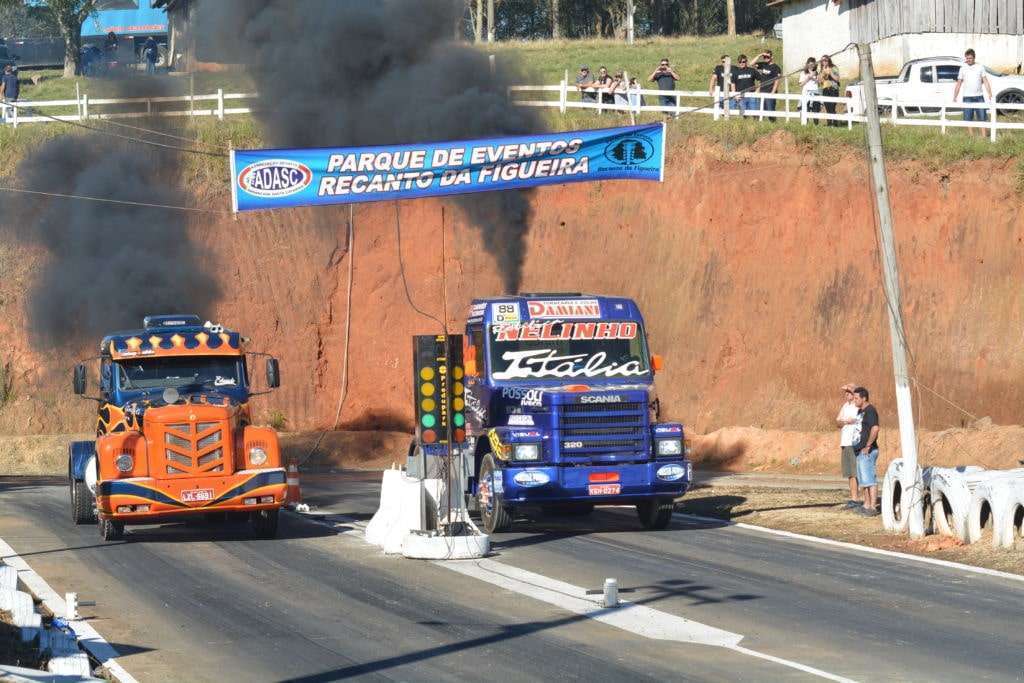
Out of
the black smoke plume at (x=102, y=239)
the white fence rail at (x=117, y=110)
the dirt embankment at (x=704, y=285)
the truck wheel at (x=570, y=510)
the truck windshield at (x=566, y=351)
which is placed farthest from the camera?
the white fence rail at (x=117, y=110)

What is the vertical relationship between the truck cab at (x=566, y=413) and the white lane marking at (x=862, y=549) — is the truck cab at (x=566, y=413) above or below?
above

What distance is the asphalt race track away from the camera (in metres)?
12.0

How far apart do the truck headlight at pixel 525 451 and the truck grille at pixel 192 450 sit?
3.84 m

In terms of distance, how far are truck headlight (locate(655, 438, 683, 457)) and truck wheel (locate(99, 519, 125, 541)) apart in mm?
7265

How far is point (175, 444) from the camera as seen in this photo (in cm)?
1919

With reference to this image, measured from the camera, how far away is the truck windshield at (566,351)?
2030 cm

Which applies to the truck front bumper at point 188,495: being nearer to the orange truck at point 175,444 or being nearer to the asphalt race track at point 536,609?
the orange truck at point 175,444

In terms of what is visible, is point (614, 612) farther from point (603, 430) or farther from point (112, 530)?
point (112, 530)

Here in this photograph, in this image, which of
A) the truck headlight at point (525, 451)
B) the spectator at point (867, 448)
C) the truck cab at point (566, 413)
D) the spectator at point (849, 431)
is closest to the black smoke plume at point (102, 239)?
the truck cab at point (566, 413)

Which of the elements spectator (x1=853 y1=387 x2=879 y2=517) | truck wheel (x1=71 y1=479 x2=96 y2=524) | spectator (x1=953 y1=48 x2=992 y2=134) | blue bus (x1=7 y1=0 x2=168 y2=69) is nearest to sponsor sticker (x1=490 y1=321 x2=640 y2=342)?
spectator (x1=853 y1=387 x2=879 y2=517)

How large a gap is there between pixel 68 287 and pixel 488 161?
18.4 metres

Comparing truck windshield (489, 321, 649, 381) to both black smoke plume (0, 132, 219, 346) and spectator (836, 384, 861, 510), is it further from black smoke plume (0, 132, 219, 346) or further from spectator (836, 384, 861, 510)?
black smoke plume (0, 132, 219, 346)

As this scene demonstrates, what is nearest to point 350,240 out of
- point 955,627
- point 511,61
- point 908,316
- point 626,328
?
point 511,61

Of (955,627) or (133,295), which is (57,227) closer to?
(133,295)
